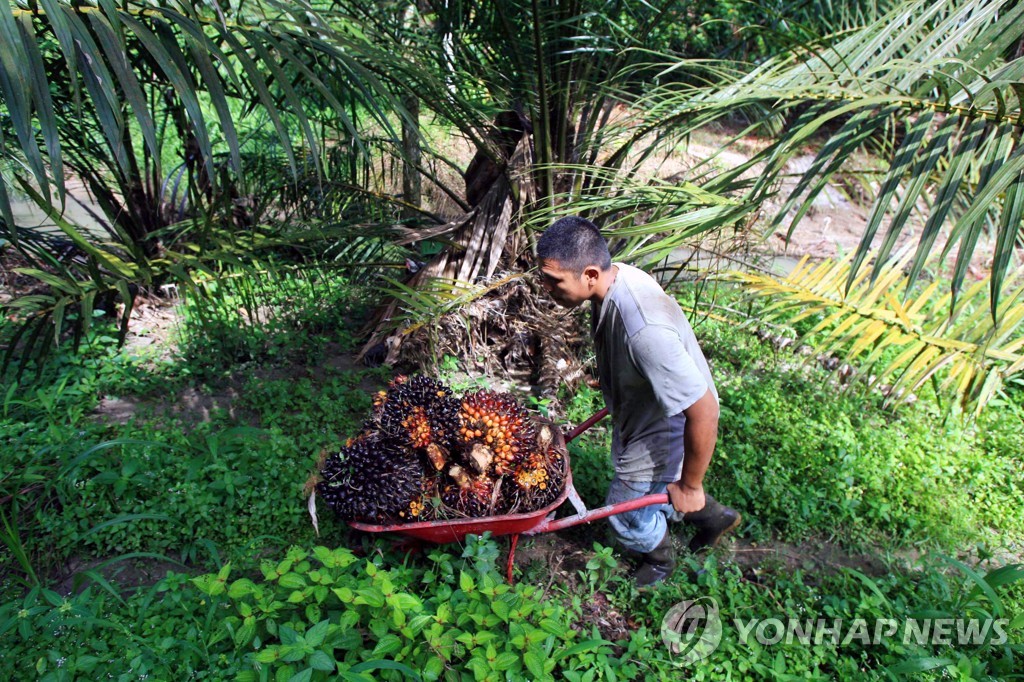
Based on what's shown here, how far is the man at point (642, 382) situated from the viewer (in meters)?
2.27

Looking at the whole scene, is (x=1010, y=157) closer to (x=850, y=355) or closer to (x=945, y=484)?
(x=850, y=355)

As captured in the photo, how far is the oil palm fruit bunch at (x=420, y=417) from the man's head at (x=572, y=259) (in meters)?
0.74

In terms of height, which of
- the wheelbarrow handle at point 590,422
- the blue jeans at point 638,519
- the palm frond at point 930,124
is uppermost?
the palm frond at point 930,124

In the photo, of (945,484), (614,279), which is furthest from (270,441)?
(945,484)

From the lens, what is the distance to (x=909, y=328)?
3.40 meters

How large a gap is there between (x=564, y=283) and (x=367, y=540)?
4.73 ft

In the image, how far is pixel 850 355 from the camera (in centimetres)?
332

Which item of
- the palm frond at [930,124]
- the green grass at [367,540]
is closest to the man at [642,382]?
the green grass at [367,540]

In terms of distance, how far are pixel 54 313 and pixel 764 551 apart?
334 cm

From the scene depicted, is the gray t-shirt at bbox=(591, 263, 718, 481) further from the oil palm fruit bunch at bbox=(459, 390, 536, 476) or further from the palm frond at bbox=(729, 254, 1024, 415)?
the palm frond at bbox=(729, 254, 1024, 415)
